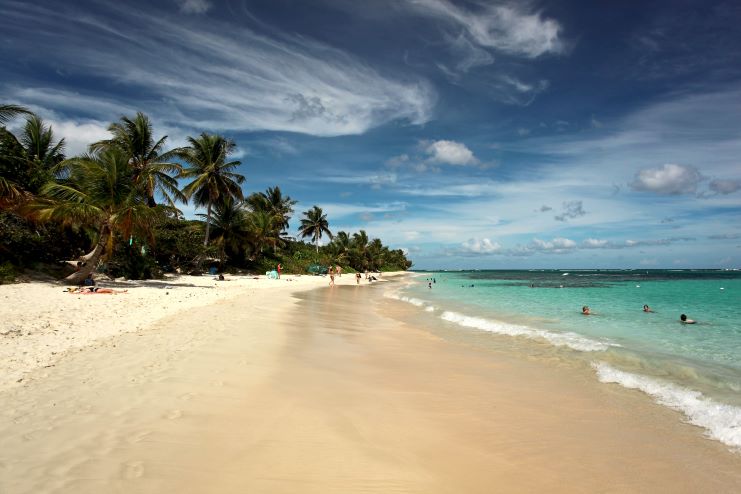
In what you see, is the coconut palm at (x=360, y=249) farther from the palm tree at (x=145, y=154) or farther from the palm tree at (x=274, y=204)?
the palm tree at (x=145, y=154)

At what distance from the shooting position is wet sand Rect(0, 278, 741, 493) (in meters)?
3.16

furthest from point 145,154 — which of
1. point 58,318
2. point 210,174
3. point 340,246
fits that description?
point 340,246

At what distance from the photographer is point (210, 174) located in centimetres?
3600

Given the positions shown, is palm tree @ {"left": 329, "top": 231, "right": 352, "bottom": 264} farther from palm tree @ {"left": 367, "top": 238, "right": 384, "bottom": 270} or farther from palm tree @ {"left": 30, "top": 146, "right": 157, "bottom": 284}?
palm tree @ {"left": 30, "top": 146, "right": 157, "bottom": 284}

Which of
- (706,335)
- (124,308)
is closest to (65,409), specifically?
(124,308)

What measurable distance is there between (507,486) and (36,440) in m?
4.26

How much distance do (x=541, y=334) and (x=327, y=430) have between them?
365 inches

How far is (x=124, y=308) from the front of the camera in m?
11.7

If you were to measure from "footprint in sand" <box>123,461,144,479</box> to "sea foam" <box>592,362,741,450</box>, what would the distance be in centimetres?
600

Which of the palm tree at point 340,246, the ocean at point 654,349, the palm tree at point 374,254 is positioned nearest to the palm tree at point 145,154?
the ocean at point 654,349

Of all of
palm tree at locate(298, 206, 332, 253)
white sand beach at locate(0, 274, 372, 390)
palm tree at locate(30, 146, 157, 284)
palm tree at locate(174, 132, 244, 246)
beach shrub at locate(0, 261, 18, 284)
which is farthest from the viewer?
palm tree at locate(298, 206, 332, 253)

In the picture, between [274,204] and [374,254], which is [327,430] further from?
[374,254]

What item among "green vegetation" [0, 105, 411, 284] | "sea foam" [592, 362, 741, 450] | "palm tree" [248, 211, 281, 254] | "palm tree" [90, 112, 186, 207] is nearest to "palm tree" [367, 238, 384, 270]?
"green vegetation" [0, 105, 411, 284]

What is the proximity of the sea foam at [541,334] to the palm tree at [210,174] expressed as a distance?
2840 cm
